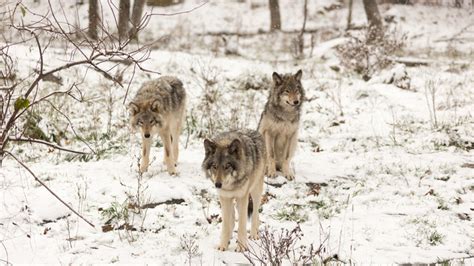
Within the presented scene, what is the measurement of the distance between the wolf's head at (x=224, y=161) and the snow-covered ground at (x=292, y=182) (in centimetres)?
78

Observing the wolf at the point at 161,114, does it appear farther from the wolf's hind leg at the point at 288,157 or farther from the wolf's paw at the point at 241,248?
the wolf's paw at the point at 241,248

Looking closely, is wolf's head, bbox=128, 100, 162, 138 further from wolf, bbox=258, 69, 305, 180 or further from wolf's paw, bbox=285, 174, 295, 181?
wolf's paw, bbox=285, 174, 295, 181

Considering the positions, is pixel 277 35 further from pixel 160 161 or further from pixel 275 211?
pixel 275 211

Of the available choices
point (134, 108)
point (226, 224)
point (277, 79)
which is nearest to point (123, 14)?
point (134, 108)

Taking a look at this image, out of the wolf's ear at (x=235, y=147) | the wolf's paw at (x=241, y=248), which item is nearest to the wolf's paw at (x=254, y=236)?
the wolf's paw at (x=241, y=248)

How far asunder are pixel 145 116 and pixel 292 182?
259cm

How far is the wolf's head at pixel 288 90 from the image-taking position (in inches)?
340

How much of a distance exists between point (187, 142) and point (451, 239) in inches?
218

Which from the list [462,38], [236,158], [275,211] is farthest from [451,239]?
[462,38]

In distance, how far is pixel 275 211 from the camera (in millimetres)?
7137

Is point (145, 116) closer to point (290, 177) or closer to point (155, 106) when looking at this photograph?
point (155, 106)

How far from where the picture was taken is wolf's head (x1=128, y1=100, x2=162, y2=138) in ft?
26.7

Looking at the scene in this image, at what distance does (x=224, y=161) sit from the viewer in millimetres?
5570

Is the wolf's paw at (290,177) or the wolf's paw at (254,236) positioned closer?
the wolf's paw at (254,236)
